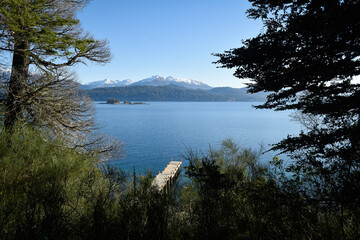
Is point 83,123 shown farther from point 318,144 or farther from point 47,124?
point 318,144

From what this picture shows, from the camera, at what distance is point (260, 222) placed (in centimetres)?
318

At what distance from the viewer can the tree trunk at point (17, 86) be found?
8.27 meters

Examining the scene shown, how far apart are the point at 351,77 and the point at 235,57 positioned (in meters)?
3.96

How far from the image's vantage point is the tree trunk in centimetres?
827

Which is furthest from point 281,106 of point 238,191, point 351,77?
point 238,191

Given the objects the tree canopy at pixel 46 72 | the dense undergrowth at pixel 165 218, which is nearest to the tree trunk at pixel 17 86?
the tree canopy at pixel 46 72

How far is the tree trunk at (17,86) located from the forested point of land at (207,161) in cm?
5

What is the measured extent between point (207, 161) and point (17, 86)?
859 cm

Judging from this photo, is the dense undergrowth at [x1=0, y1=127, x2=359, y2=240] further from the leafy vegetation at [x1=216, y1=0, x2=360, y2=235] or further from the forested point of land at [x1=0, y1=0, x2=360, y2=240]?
the leafy vegetation at [x1=216, y1=0, x2=360, y2=235]

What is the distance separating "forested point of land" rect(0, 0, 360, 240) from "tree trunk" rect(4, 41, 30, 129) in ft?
0.17

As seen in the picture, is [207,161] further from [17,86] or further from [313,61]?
[17,86]

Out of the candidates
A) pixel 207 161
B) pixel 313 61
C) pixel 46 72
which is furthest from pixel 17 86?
pixel 313 61

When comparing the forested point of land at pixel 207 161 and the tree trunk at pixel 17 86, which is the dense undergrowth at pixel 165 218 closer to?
the forested point of land at pixel 207 161

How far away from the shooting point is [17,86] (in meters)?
8.55
